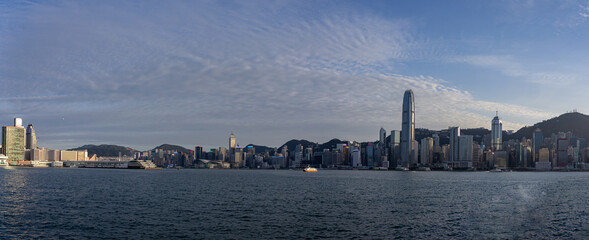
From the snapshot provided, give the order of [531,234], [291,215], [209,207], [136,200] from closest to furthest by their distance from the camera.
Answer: [531,234] → [291,215] → [209,207] → [136,200]

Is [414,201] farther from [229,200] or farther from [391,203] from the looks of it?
[229,200]

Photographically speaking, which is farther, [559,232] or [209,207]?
[209,207]

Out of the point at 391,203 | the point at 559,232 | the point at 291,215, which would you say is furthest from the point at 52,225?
the point at 559,232

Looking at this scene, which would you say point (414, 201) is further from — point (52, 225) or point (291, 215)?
point (52, 225)

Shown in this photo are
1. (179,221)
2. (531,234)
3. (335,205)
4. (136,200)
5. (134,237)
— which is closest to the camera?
(134,237)

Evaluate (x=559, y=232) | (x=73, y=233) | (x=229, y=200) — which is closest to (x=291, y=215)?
(x=229, y=200)

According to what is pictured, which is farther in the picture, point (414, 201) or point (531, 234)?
point (414, 201)

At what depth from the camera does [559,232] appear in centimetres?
5241

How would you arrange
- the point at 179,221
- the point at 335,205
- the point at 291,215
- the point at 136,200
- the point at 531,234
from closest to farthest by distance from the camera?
the point at 531,234
the point at 179,221
the point at 291,215
the point at 335,205
the point at 136,200

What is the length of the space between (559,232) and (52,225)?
67.2 metres

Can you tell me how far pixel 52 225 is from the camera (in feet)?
172

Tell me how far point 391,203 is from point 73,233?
57.8m

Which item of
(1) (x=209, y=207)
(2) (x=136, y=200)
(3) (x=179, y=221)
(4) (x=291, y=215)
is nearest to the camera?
(3) (x=179, y=221)

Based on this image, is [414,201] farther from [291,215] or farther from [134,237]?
[134,237]
